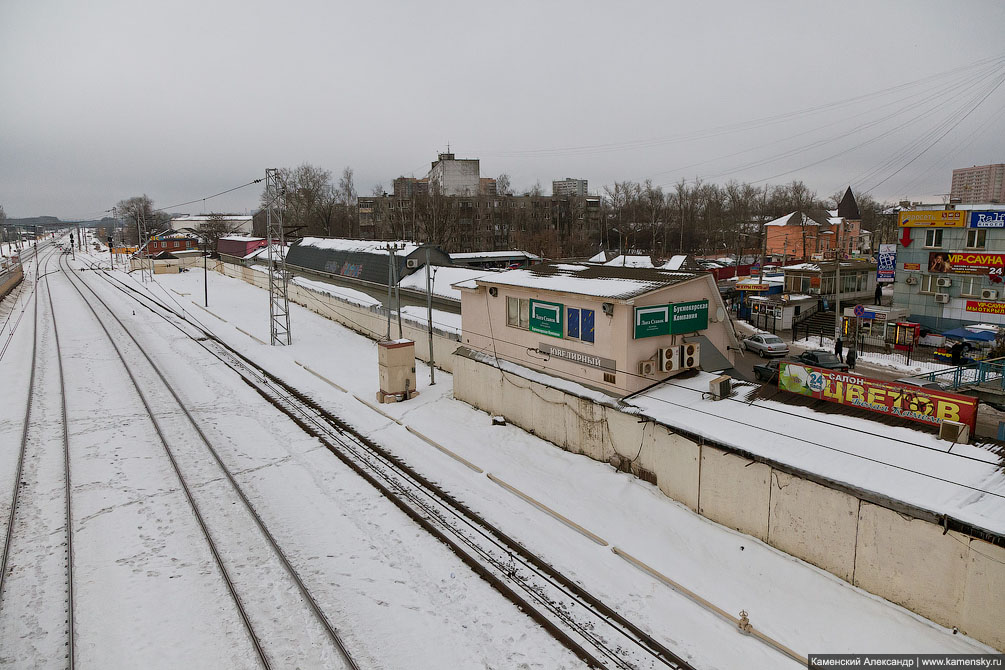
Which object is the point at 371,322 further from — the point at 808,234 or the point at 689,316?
the point at 808,234

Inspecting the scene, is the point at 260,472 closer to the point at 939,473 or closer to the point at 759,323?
the point at 939,473

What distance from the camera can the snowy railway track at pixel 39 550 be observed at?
9016 millimetres

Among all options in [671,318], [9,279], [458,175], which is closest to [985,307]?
[671,318]

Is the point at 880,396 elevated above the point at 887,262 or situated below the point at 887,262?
below

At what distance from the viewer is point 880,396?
11602mm

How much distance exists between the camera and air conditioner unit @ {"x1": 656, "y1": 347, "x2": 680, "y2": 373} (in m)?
14.9

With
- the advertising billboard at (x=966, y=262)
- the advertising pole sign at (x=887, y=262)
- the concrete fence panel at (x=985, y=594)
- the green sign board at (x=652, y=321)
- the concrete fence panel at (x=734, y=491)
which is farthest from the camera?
the advertising pole sign at (x=887, y=262)

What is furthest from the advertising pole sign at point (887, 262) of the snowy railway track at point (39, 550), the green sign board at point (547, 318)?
the snowy railway track at point (39, 550)

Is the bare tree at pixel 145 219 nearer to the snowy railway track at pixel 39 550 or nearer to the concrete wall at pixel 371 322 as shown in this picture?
the concrete wall at pixel 371 322

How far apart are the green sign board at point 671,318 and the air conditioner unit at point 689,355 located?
422mm

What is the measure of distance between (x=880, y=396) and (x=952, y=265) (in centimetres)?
2605

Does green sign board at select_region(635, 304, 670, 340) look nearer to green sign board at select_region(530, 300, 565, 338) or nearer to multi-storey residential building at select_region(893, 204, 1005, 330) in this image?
green sign board at select_region(530, 300, 565, 338)

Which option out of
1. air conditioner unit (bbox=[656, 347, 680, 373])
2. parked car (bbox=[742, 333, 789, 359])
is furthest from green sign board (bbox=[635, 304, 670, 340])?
parked car (bbox=[742, 333, 789, 359])

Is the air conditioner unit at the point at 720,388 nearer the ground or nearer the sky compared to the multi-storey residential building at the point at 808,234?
nearer the ground
